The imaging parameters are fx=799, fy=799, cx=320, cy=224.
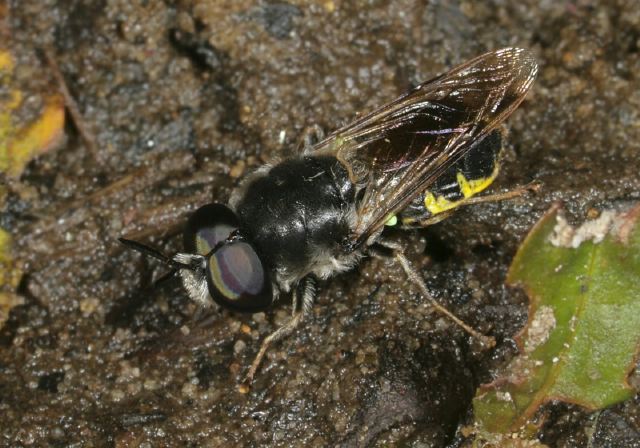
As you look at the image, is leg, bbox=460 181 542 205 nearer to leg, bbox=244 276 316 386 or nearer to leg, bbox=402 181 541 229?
leg, bbox=402 181 541 229

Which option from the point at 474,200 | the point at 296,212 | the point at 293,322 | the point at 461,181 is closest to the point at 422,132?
the point at 461,181

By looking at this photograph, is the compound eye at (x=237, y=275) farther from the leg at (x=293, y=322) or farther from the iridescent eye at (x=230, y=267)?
the leg at (x=293, y=322)

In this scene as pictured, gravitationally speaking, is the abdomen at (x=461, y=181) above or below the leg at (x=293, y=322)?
above

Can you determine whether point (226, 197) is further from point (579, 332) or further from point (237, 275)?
point (579, 332)

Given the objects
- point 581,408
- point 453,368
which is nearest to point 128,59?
point 453,368

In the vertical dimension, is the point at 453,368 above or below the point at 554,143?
below

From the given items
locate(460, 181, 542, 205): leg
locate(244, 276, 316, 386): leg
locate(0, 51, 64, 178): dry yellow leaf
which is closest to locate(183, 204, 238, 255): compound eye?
locate(244, 276, 316, 386): leg

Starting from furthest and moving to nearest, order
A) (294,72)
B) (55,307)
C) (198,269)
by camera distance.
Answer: (294,72) → (55,307) → (198,269)

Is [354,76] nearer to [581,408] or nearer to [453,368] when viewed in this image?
[453,368]

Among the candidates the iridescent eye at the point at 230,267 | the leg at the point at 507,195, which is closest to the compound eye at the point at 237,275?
the iridescent eye at the point at 230,267
